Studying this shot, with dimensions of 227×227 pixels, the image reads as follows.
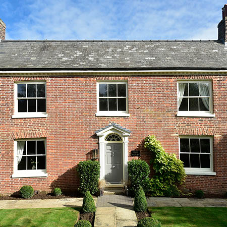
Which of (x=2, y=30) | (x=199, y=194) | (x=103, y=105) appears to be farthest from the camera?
(x=2, y=30)

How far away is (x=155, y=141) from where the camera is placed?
11.1 metres

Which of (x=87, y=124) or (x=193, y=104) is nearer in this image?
(x=87, y=124)

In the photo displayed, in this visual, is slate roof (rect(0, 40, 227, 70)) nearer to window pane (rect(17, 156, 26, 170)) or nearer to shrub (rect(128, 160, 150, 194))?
window pane (rect(17, 156, 26, 170))

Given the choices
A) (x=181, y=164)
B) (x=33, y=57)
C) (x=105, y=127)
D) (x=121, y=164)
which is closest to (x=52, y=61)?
(x=33, y=57)

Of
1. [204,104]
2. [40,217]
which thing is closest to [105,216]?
[40,217]

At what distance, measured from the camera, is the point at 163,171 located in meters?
10.9

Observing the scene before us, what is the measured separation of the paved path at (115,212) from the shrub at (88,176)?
2.36ft

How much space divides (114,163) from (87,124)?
252 centimetres

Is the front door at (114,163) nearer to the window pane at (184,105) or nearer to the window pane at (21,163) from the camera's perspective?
the window pane at (184,105)

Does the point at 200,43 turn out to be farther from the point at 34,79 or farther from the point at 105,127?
the point at 34,79

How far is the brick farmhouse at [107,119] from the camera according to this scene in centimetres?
1128

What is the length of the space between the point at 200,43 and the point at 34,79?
10.5 m

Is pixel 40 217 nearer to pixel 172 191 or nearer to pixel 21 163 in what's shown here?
pixel 21 163

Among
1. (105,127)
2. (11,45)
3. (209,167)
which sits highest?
(11,45)
